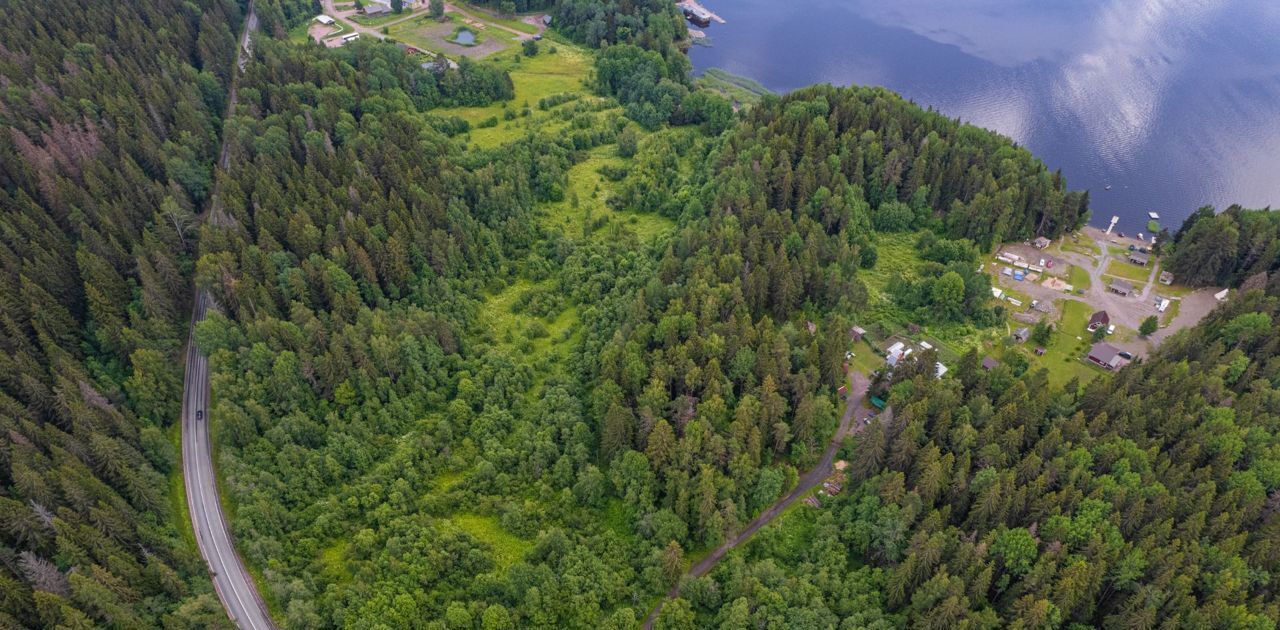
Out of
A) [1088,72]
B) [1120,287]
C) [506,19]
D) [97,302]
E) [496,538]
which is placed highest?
[1088,72]

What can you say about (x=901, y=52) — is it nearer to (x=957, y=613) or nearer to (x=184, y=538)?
(x=957, y=613)

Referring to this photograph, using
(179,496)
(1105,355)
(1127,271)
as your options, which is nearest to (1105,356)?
(1105,355)

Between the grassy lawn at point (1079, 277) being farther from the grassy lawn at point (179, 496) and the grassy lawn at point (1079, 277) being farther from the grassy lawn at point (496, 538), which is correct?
the grassy lawn at point (179, 496)

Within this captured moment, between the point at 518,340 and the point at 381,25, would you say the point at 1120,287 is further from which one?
the point at 381,25

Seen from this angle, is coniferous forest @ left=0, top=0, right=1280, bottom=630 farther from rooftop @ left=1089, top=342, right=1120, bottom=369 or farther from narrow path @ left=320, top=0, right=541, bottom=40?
narrow path @ left=320, top=0, right=541, bottom=40

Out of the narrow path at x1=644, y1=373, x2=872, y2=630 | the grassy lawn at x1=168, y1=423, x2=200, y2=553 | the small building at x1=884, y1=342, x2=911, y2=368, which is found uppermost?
the small building at x1=884, y1=342, x2=911, y2=368

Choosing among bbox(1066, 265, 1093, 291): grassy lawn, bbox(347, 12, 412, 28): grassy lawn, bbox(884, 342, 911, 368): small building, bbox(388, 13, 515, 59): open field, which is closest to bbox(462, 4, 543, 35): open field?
bbox(388, 13, 515, 59): open field

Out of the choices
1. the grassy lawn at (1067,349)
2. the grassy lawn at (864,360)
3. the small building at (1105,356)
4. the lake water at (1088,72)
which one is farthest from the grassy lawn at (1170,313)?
the grassy lawn at (864,360)
